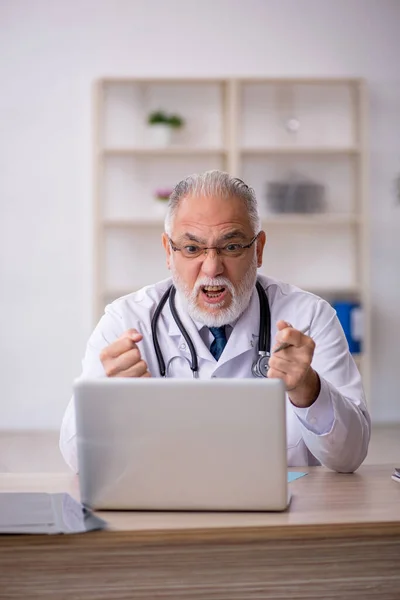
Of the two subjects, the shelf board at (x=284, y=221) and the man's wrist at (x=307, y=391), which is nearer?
the man's wrist at (x=307, y=391)

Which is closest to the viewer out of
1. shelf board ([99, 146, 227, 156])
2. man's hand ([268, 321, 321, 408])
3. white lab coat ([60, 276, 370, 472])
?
man's hand ([268, 321, 321, 408])

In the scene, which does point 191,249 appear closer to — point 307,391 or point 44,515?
point 307,391

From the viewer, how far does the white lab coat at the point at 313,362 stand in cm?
175

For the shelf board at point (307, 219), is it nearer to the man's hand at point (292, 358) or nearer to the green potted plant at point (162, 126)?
the green potted plant at point (162, 126)

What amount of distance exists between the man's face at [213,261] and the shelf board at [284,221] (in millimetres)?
3162

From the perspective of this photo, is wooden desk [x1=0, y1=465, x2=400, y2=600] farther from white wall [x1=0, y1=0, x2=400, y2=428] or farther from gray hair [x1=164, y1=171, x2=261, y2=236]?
white wall [x1=0, y1=0, x2=400, y2=428]

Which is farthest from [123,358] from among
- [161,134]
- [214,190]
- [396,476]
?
[161,134]

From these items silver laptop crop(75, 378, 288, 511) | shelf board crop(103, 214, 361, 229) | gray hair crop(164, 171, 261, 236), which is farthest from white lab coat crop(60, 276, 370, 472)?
shelf board crop(103, 214, 361, 229)

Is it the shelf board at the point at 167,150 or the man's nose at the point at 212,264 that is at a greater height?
the shelf board at the point at 167,150

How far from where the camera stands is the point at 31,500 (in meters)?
1.41

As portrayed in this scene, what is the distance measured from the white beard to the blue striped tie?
3 centimetres

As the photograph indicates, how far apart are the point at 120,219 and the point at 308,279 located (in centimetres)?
134

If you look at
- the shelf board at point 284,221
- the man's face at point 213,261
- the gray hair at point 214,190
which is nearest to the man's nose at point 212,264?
the man's face at point 213,261

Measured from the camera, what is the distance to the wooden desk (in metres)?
1.24
